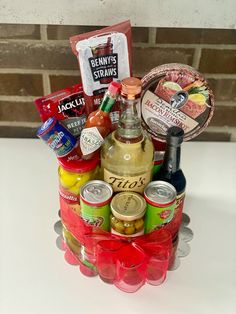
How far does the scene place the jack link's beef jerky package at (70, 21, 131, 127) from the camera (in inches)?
32.4

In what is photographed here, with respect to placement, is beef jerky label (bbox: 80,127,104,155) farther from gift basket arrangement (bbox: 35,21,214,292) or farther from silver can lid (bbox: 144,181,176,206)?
silver can lid (bbox: 144,181,176,206)

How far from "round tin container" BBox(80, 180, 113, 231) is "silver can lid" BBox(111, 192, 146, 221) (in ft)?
0.06

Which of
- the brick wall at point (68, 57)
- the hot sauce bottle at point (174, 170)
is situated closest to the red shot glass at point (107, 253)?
the hot sauce bottle at point (174, 170)

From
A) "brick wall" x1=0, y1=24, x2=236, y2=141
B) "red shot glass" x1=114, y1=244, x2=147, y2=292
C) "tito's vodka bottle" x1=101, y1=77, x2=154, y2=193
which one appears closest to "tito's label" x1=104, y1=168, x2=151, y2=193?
"tito's vodka bottle" x1=101, y1=77, x2=154, y2=193

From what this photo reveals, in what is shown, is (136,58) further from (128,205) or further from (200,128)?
(128,205)

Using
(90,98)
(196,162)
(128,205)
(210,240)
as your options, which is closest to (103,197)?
(128,205)

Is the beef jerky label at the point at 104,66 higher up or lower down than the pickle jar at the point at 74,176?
higher up

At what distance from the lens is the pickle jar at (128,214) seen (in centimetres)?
77

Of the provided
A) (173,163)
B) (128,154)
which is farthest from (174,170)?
(128,154)

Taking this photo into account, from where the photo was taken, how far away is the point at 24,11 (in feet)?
3.41

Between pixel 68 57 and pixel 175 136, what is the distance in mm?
472

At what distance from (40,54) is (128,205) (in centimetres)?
55

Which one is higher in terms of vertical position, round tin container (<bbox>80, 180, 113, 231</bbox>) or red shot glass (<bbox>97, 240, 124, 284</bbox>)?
round tin container (<bbox>80, 180, 113, 231</bbox>)

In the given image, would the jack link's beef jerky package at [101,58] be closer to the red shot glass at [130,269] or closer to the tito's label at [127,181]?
the tito's label at [127,181]
